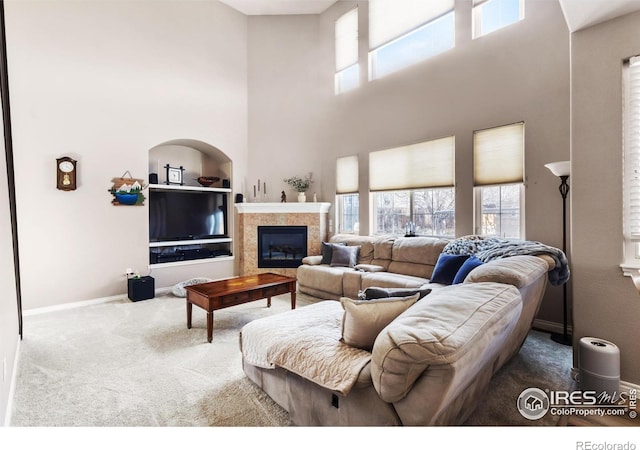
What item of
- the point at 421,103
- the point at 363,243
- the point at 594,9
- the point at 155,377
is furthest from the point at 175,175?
the point at 594,9

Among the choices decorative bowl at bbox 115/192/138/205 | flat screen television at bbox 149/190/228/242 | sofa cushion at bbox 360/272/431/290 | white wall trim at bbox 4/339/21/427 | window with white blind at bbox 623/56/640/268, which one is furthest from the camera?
flat screen television at bbox 149/190/228/242

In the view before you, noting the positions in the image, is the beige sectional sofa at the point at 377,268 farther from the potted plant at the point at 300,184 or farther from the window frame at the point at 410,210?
the potted plant at the point at 300,184

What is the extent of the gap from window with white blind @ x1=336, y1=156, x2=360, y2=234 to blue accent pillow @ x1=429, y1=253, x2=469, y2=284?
6.78 ft

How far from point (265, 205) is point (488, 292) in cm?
457

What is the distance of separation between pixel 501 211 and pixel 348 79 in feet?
11.5

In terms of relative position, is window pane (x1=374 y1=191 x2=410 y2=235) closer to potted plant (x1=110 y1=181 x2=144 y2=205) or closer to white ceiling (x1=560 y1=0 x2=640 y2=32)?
white ceiling (x1=560 y1=0 x2=640 y2=32)

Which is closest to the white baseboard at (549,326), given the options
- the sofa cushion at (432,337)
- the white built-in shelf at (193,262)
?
the sofa cushion at (432,337)

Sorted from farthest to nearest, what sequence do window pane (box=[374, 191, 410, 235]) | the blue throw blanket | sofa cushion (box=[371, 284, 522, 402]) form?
1. window pane (box=[374, 191, 410, 235])
2. the blue throw blanket
3. sofa cushion (box=[371, 284, 522, 402])

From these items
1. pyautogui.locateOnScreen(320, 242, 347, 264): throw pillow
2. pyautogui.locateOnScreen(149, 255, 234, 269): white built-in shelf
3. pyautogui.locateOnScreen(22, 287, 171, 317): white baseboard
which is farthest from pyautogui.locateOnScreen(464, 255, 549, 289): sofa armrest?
pyautogui.locateOnScreen(149, 255, 234, 269): white built-in shelf

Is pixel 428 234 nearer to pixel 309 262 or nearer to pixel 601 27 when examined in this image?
pixel 309 262

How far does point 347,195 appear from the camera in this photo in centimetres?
554

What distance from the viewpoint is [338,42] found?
5660 millimetres

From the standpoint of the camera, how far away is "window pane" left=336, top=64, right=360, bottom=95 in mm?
5423
